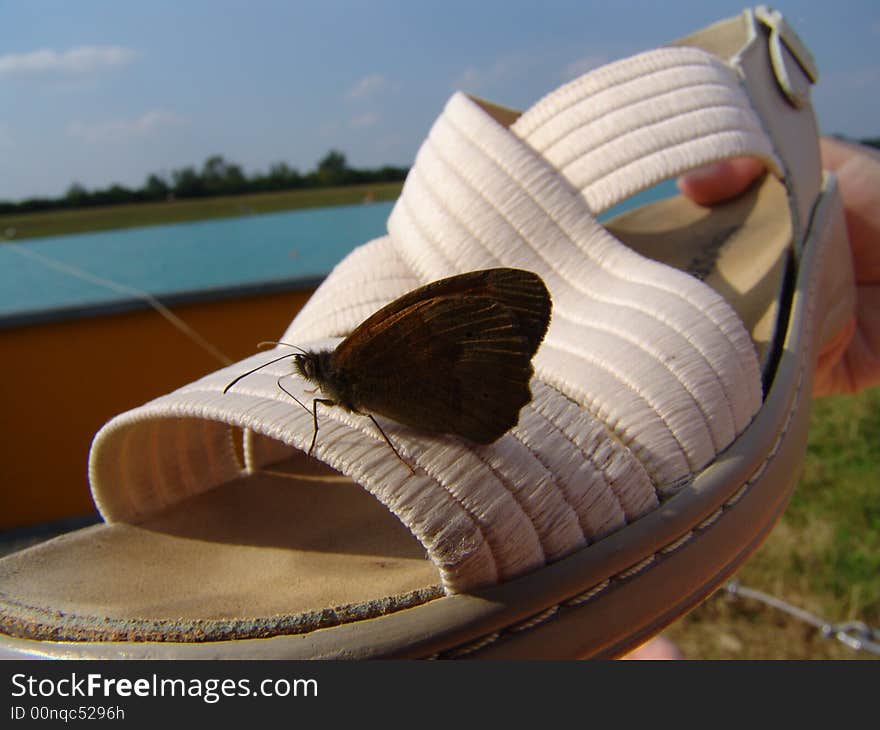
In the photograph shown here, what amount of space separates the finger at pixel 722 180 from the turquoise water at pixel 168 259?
102cm

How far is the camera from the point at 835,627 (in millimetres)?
1988

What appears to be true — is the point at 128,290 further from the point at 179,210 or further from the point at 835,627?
the point at 835,627

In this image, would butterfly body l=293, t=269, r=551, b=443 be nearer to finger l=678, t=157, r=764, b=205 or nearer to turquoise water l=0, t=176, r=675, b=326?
finger l=678, t=157, r=764, b=205

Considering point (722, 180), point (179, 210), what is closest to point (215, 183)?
point (179, 210)

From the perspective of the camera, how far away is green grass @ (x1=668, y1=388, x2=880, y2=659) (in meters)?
2.05

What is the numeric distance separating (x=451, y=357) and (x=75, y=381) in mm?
2547

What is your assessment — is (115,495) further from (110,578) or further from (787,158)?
(787,158)

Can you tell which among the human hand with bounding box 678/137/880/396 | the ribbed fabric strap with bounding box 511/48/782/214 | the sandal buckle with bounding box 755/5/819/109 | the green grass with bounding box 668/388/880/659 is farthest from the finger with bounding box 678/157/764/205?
the green grass with bounding box 668/388/880/659

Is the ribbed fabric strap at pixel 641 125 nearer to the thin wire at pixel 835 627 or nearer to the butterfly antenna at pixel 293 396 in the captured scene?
the butterfly antenna at pixel 293 396

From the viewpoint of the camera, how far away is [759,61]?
134 centimetres

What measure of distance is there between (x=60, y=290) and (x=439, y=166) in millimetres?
1960

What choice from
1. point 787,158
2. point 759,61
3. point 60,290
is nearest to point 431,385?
point 787,158

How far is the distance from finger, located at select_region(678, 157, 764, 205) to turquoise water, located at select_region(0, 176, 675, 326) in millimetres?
1022

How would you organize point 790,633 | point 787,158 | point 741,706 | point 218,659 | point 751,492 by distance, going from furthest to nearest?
1. point 790,633
2. point 787,158
3. point 751,492
4. point 741,706
5. point 218,659
